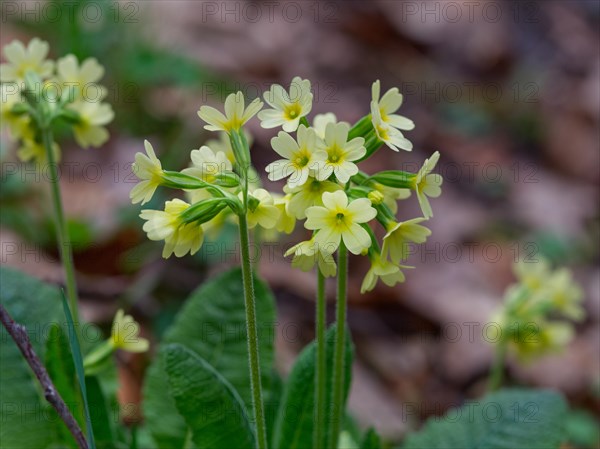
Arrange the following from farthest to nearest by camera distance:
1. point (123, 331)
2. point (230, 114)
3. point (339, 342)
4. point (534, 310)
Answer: point (534, 310), point (123, 331), point (339, 342), point (230, 114)

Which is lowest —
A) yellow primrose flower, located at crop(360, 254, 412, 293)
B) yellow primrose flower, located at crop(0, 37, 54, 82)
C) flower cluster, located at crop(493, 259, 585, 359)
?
flower cluster, located at crop(493, 259, 585, 359)

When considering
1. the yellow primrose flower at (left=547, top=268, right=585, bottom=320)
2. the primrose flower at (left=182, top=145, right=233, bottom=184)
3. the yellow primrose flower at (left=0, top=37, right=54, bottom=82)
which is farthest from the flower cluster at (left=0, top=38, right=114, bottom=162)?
the yellow primrose flower at (left=547, top=268, right=585, bottom=320)

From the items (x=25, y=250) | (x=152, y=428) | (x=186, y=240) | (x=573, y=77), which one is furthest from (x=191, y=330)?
(x=573, y=77)

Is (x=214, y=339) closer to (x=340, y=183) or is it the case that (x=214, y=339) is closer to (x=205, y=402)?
(x=205, y=402)

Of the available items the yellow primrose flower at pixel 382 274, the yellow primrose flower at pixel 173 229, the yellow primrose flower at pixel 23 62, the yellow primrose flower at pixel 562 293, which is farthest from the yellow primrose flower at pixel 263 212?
the yellow primrose flower at pixel 562 293

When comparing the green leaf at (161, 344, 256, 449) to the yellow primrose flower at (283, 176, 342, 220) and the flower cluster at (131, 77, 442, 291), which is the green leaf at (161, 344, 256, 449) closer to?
the flower cluster at (131, 77, 442, 291)

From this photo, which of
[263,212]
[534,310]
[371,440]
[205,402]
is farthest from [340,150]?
[534,310]
